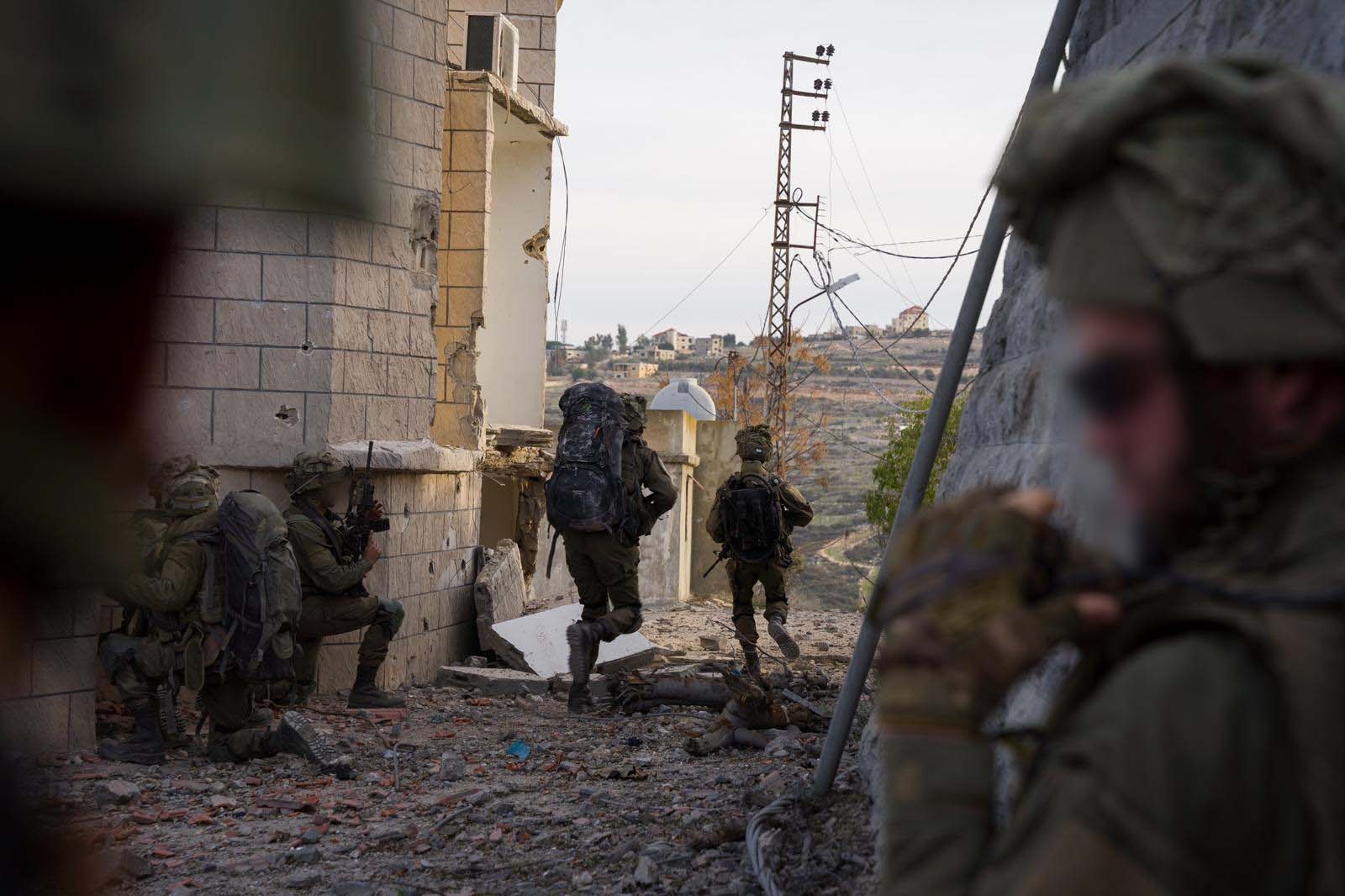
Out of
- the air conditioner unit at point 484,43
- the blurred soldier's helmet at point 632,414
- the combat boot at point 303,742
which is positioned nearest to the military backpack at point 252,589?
the combat boot at point 303,742

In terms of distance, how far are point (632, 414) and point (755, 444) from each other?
1412mm

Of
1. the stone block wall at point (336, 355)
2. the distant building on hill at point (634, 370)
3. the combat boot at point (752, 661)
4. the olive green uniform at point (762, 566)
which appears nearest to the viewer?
the stone block wall at point (336, 355)

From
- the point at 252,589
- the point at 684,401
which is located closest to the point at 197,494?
the point at 252,589

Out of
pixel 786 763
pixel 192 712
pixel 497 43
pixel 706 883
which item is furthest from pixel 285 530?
pixel 497 43

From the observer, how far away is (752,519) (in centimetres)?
897

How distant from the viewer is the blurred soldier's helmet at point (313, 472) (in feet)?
23.1

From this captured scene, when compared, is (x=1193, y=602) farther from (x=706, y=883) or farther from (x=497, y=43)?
(x=497, y=43)

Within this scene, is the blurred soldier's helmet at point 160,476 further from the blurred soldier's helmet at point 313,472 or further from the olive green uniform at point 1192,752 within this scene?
the blurred soldier's helmet at point 313,472

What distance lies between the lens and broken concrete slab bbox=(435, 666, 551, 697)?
333 inches

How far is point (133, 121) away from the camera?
0.60 meters

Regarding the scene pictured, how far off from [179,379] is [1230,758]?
2.83 ft

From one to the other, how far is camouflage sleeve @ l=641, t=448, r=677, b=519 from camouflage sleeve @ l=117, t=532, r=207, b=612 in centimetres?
306

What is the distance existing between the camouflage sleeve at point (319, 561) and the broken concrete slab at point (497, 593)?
226cm

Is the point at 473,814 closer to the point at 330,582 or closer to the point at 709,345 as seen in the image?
the point at 330,582
